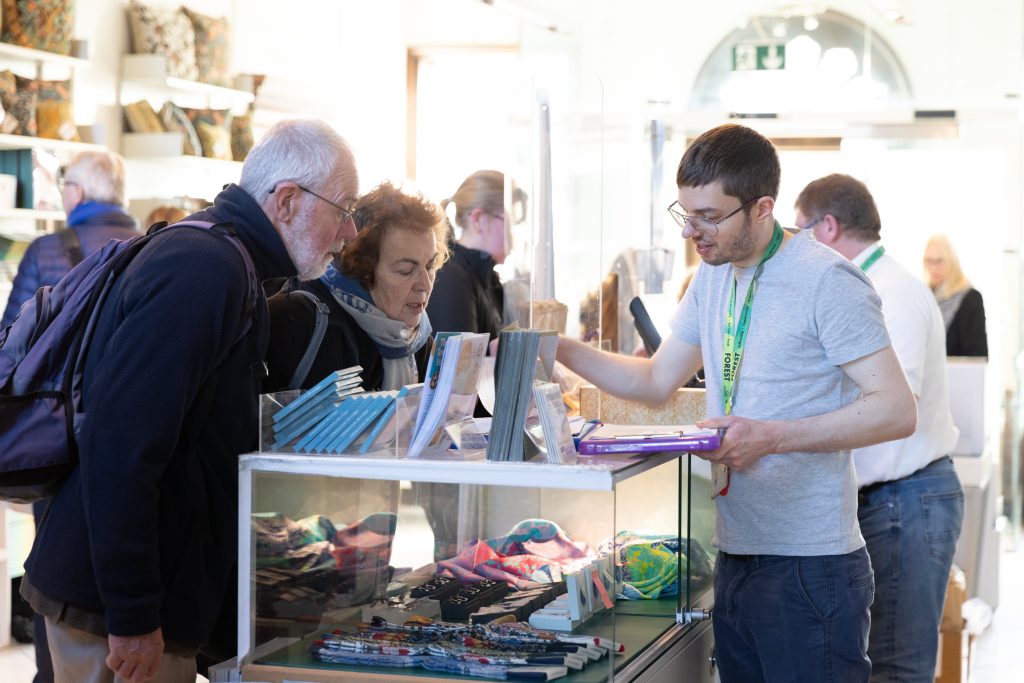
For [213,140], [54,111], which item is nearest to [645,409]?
[54,111]

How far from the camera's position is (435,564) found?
2.26 metres

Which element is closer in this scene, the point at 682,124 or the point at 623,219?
the point at 623,219

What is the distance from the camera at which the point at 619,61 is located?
8.83 metres

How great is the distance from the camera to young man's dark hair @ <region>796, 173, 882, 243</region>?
12.0ft

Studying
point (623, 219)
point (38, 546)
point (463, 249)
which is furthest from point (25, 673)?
point (623, 219)

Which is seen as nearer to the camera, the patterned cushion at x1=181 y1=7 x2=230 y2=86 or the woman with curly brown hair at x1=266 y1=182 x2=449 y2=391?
the woman with curly brown hair at x1=266 y1=182 x2=449 y2=391

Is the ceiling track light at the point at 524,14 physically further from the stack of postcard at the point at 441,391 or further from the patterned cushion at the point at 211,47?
the stack of postcard at the point at 441,391

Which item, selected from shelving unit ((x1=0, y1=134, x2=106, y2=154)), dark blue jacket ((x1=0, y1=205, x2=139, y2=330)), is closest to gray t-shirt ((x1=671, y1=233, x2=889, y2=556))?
dark blue jacket ((x1=0, y1=205, x2=139, y2=330))

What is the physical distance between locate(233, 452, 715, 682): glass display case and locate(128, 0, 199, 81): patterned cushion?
475 centimetres

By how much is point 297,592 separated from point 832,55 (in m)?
7.47

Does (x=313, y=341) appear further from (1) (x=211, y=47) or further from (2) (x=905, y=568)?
(1) (x=211, y=47)

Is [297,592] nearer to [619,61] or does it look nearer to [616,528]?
[616,528]

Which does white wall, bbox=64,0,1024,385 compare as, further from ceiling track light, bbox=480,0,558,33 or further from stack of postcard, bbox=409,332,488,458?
stack of postcard, bbox=409,332,488,458

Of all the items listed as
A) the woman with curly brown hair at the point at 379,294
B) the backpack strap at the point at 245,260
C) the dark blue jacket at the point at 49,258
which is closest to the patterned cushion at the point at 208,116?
the dark blue jacket at the point at 49,258
